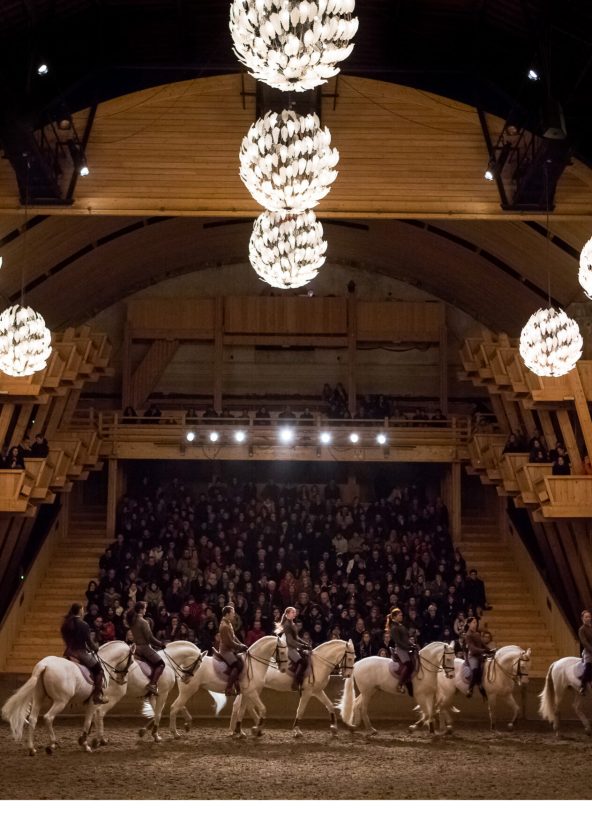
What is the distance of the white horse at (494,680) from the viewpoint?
19891 mm

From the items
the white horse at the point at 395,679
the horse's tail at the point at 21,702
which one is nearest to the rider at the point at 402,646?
the white horse at the point at 395,679

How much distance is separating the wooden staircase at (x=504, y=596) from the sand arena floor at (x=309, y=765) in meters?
9.86

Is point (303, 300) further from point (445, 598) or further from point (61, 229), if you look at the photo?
point (445, 598)

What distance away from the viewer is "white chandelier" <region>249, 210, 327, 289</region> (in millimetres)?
14656

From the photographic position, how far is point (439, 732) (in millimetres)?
20141

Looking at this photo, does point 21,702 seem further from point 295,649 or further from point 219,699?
point 295,649

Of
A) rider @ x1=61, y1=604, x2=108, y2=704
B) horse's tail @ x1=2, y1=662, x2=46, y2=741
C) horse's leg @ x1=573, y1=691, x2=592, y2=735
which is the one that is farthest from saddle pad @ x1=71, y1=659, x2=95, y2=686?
horse's leg @ x1=573, y1=691, x2=592, y2=735

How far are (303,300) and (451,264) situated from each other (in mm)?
5488

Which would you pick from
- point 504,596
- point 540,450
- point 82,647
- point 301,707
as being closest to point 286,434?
point 504,596

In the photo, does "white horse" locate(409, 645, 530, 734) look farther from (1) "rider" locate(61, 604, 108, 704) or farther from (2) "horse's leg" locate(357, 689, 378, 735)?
(1) "rider" locate(61, 604, 108, 704)

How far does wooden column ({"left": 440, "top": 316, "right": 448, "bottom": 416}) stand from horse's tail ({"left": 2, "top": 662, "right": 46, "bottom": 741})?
23.5 m

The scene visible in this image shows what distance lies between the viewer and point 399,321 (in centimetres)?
3912

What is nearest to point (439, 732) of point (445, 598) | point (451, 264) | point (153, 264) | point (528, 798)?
point (528, 798)

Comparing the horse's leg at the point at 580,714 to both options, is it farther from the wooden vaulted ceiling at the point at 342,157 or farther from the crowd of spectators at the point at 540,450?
the wooden vaulted ceiling at the point at 342,157
